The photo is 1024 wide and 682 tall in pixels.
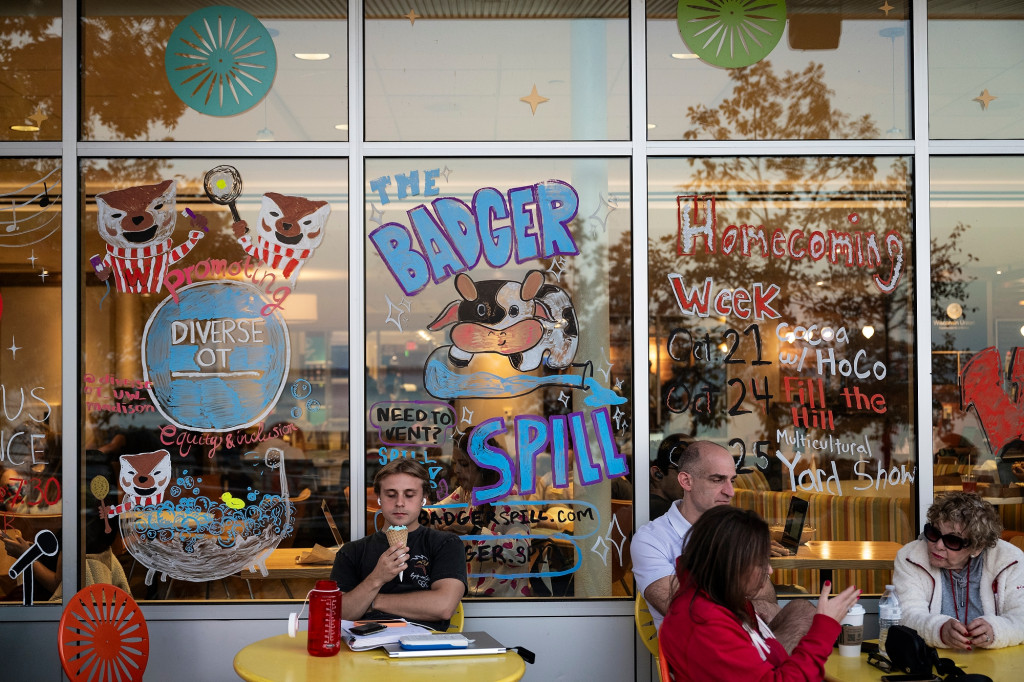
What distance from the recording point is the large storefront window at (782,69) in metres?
4.63

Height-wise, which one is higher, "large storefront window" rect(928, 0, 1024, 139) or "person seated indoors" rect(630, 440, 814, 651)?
"large storefront window" rect(928, 0, 1024, 139)

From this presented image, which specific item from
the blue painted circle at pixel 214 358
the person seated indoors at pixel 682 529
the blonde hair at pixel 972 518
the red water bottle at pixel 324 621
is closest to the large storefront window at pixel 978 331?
the blonde hair at pixel 972 518

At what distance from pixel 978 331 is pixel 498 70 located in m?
2.71

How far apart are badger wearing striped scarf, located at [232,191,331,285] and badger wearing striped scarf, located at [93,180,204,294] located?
0.29 m

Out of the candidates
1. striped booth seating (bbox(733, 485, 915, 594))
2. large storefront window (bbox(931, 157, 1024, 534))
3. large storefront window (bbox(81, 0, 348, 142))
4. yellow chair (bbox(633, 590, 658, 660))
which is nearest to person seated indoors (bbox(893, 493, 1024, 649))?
striped booth seating (bbox(733, 485, 915, 594))

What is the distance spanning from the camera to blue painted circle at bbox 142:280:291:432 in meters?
4.48

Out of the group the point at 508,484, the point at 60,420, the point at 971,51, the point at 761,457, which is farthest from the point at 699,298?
the point at 60,420

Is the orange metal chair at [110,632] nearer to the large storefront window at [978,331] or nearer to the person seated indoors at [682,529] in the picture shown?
the person seated indoors at [682,529]

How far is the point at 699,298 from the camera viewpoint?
4.59 meters

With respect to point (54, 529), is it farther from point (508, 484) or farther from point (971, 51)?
point (971, 51)

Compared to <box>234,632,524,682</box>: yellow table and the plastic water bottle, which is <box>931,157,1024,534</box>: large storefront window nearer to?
the plastic water bottle

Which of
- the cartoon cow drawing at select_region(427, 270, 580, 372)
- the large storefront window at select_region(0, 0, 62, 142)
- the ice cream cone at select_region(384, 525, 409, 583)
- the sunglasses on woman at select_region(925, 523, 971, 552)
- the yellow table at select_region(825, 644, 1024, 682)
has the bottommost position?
the yellow table at select_region(825, 644, 1024, 682)

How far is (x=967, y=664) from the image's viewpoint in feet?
10.6

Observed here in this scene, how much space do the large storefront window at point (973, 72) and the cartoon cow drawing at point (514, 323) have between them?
2088mm
